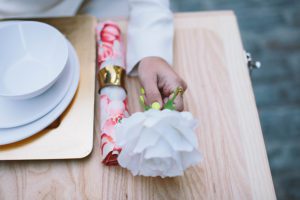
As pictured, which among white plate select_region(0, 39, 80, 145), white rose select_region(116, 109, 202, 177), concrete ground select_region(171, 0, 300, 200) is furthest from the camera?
concrete ground select_region(171, 0, 300, 200)

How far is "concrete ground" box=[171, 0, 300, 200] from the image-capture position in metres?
1.08

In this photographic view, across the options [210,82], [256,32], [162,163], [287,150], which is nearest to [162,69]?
[210,82]

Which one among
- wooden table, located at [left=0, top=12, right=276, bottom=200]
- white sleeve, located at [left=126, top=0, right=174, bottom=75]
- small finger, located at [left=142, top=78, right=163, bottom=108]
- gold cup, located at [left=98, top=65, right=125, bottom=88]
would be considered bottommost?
wooden table, located at [left=0, top=12, right=276, bottom=200]

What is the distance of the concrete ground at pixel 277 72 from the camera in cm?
108

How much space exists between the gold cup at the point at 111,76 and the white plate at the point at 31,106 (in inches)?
2.2

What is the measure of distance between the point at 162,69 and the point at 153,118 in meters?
0.19

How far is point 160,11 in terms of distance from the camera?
65 cm

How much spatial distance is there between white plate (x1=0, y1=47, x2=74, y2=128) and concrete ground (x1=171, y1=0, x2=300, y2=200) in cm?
83

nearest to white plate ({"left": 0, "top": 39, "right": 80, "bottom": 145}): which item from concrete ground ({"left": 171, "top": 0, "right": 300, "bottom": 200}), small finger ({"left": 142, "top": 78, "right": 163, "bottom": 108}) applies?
small finger ({"left": 142, "top": 78, "right": 163, "bottom": 108})

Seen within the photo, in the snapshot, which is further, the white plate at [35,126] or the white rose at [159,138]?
the white plate at [35,126]

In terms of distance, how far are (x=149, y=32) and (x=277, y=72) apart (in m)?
0.81

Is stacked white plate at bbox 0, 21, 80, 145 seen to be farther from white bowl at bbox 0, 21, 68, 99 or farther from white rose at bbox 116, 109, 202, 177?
white rose at bbox 116, 109, 202, 177

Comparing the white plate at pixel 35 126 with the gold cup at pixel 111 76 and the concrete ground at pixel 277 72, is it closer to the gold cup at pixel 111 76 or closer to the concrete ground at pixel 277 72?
the gold cup at pixel 111 76

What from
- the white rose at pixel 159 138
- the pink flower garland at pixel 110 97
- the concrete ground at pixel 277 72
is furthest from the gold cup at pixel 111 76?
the concrete ground at pixel 277 72
